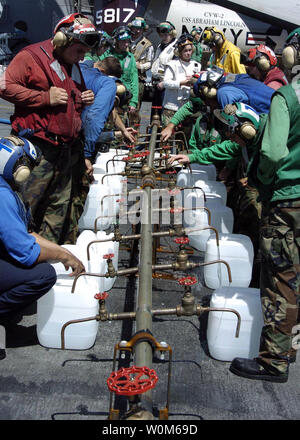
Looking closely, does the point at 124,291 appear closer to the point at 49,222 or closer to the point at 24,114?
the point at 49,222

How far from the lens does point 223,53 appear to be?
26.5 feet

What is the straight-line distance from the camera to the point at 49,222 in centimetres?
464

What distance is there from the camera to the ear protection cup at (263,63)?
5484 mm

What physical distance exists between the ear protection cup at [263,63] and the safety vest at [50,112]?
2366 millimetres

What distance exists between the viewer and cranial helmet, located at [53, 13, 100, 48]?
412cm

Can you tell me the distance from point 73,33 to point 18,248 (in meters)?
2.08

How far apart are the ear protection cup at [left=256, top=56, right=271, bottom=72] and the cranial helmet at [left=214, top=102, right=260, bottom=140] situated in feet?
8.16

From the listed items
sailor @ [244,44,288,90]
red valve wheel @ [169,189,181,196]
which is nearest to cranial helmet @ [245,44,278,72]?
sailor @ [244,44,288,90]

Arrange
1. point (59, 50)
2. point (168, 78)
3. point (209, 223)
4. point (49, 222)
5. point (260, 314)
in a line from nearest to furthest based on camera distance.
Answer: point (260, 314) → point (59, 50) → point (49, 222) → point (209, 223) → point (168, 78)

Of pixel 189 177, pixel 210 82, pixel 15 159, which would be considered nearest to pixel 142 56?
pixel 189 177

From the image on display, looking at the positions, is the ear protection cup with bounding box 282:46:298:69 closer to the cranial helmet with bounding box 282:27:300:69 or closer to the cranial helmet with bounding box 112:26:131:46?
the cranial helmet with bounding box 282:27:300:69

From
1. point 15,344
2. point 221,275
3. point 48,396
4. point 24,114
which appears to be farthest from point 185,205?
point 48,396

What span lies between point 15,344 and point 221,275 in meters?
1.97

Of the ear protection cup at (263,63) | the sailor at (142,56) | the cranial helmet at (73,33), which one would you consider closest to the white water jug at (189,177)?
the ear protection cup at (263,63)
